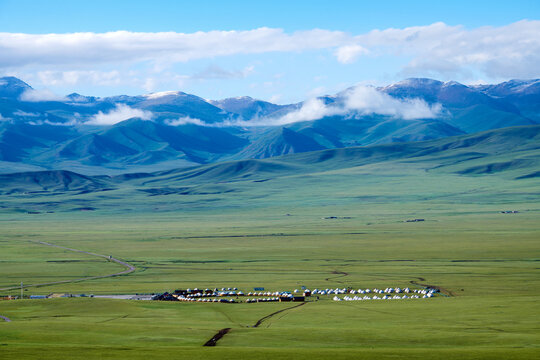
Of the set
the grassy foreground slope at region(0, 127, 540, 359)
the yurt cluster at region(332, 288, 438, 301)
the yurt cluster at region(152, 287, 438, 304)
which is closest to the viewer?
the grassy foreground slope at region(0, 127, 540, 359)

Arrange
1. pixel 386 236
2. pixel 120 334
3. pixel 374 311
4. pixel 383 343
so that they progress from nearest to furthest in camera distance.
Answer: pixel 383 343, pixel 120 334, pixel 374 311, pixel 386 236

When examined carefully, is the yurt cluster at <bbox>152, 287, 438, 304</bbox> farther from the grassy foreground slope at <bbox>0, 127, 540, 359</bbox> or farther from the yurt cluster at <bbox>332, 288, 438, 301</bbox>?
the grassy foreground slope at <bbox>0, 127, 540, 359</bbox>

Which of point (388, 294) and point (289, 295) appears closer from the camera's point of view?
point (289, 295)

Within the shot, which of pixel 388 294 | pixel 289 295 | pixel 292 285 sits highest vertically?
pixel 289 295

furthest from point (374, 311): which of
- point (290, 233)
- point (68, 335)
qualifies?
point (290, 233)

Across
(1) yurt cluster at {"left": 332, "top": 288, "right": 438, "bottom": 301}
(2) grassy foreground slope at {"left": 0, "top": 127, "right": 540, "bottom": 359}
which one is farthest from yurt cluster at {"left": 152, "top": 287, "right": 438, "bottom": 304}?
(2) grassy foreground slope at {"left": 0, "top": 127, "right": 540, "bottom": 359}

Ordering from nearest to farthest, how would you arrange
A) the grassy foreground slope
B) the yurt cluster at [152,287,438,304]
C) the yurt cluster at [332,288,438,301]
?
the grassy foreground slope → the yurt cluster at [332,288,438,301] → the yurt cluster at [152,287,438,304]

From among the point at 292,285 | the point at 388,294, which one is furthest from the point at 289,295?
the point at 388,294

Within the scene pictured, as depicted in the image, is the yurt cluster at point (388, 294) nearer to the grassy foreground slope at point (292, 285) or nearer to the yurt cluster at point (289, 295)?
the yurt cluster at point (289, 295)

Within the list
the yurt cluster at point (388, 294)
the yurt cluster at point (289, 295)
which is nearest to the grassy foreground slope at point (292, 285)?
the yurt cluster at point (388, 294)

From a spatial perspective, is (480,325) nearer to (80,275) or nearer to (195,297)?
(195,297)

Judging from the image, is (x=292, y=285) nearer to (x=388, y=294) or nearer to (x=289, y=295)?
(x=289, y=295)
